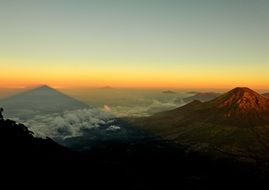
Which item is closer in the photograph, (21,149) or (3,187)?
(3,187)

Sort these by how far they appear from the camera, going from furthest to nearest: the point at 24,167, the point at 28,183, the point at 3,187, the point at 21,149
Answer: the point at 21,149 < the point at 24,167 < the point at 28,183 < the point at 3,187

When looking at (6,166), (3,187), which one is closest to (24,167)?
(6,166)

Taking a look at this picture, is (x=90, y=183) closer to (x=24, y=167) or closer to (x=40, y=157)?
(x=40, y=157)

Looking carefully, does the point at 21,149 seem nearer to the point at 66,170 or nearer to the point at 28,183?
the point at 66,170

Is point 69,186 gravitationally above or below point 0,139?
below

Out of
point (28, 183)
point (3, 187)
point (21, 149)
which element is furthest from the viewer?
point (21, 149)

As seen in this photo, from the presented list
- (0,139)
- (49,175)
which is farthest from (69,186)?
(0,139)

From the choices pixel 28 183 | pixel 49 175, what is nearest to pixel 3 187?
pixel 28 183

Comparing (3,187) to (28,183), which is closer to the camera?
(3,187)

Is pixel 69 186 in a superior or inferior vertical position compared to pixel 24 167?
inferior
